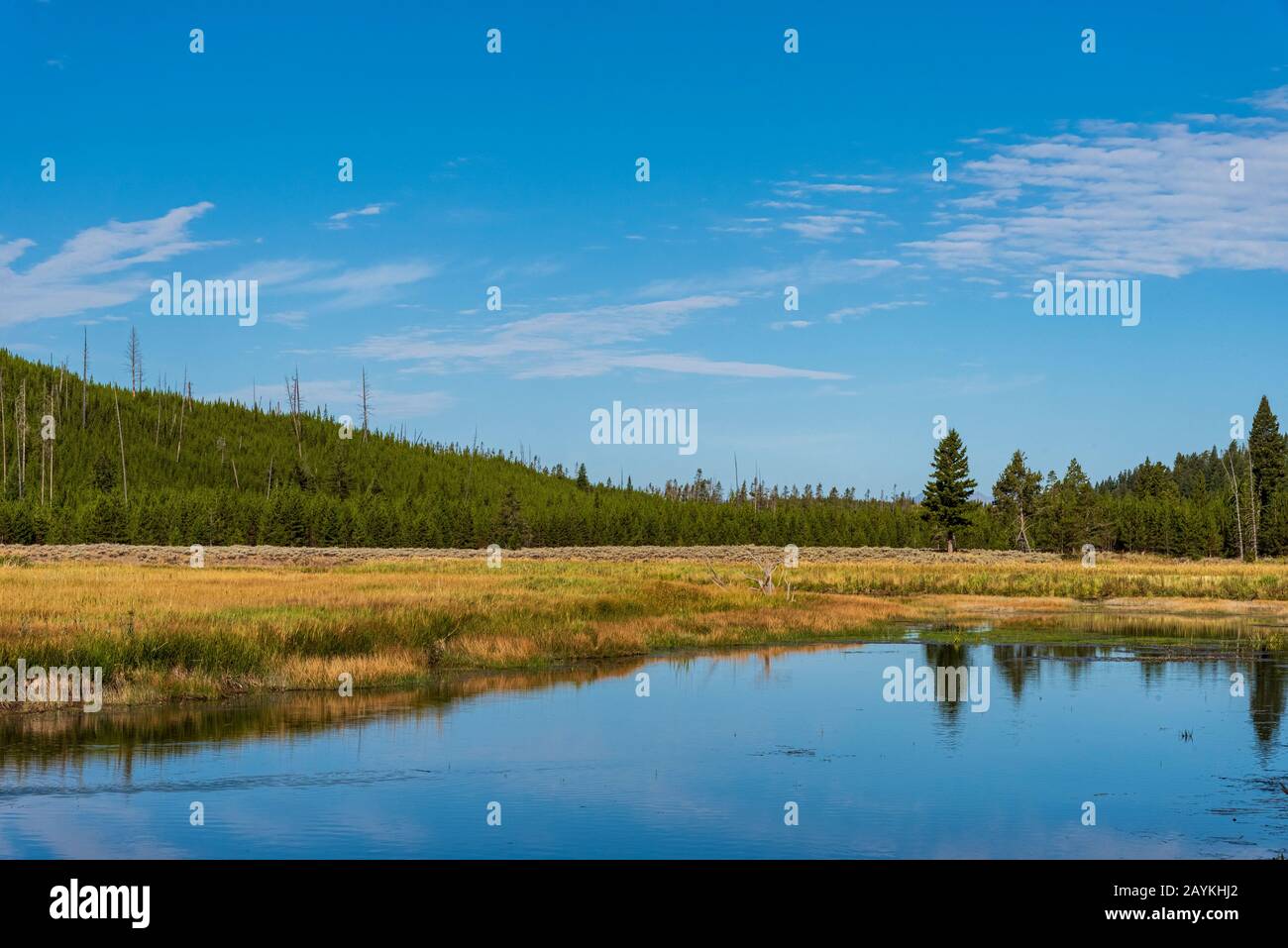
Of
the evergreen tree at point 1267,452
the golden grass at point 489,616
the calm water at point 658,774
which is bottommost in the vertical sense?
the calm water at point 658,774

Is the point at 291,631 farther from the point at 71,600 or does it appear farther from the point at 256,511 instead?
the point at 256,511

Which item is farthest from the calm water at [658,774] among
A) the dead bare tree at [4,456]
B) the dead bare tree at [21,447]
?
the dead bare tree at [21,447]

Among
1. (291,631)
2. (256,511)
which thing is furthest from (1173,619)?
(256,511)

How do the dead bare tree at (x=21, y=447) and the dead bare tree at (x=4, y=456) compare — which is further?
the dead bare tree at (x=21, y=447)

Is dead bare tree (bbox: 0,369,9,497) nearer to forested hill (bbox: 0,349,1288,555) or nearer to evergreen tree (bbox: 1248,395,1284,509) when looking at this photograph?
forested hill (bbox: 0,349,1288,555)

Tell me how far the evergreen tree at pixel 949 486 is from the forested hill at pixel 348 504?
4.40 m

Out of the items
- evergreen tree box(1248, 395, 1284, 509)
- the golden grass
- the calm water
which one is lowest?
the calm water

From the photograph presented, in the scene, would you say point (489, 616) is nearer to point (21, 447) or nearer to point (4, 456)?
point (21, 447)

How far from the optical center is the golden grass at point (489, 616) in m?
27.1

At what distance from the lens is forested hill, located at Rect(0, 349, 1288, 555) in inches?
4557

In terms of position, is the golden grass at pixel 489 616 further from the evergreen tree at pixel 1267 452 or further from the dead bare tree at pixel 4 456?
the evergreen tree at pixel 1267 452

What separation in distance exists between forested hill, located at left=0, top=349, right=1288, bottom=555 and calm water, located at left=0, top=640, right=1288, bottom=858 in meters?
91.8

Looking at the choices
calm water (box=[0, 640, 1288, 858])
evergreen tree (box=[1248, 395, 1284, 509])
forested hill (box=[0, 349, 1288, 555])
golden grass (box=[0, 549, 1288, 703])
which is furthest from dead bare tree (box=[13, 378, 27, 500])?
evergreen tree (box=[1248, 395, 1284, 509])
